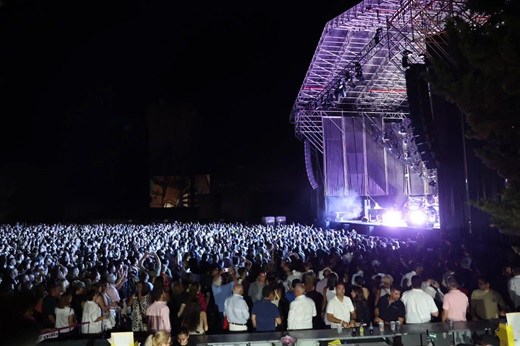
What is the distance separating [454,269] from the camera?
288 inches

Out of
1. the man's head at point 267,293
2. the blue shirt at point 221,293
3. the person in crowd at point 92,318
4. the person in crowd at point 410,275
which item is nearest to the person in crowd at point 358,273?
the person in crowd at point 410,275

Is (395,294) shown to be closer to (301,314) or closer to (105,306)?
(301,314)

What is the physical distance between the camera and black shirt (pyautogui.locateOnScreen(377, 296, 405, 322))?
5.13 m

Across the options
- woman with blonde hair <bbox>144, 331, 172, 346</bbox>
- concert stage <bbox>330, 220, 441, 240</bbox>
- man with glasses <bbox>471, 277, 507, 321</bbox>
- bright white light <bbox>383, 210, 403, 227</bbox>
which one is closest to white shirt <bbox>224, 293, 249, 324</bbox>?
woman with blonde hair <bbox>144, 331, 172, 346</bbox>

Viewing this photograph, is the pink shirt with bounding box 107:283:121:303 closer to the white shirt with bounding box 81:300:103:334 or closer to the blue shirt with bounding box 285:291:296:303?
the white shirt with bounding box 81:300:103:334

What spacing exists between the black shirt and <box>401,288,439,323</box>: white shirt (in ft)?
0.25

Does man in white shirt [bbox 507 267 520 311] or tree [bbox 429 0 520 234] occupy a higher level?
tree [bbox 429 0 520 234]

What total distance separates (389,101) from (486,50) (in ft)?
69.0

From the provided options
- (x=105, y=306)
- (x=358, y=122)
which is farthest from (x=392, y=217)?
(x=105, y=306)

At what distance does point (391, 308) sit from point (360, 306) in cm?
40

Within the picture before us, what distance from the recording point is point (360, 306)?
5418 mm

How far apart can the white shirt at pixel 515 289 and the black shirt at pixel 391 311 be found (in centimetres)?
183

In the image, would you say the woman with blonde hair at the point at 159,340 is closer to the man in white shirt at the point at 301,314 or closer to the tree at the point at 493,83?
the man in white shirt at the point at 301,314

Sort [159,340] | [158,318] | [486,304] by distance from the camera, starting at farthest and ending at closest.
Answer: [486,304]
[158,318]
[159,340]
